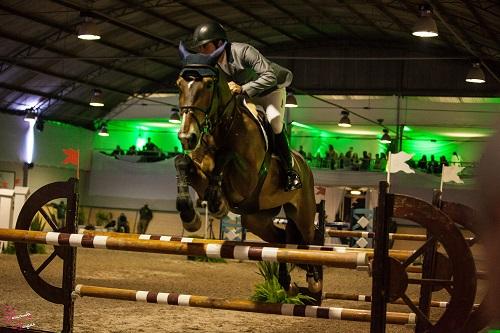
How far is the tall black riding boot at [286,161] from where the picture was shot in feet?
17.4

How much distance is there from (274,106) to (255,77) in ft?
1.32

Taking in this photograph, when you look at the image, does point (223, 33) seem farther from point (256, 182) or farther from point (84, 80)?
point (84, 80)

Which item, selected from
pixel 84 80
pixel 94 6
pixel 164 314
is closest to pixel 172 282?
pixel 164 314

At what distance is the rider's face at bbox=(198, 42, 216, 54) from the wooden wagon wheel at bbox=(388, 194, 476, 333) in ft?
5.39

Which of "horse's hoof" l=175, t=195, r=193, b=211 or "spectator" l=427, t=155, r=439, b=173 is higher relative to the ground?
"spectator" l=427, t=155, r=439, b=173

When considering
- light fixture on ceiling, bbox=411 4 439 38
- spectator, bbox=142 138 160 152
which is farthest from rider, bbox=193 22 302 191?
spectator, bbox=142 138 160 152

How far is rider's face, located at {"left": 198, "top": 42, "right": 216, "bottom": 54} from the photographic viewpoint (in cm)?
447

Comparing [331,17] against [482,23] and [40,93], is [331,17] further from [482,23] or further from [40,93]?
[40,93]

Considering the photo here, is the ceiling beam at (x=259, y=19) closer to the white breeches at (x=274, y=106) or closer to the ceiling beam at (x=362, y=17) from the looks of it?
the ceiling beam at (x=362, y=17)

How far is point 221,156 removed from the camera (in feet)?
Result: 14.8

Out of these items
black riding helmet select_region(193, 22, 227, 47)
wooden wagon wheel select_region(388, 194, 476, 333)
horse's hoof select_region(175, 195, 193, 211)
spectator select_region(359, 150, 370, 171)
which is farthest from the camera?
spectator select_region(359, 150, 370, 171)

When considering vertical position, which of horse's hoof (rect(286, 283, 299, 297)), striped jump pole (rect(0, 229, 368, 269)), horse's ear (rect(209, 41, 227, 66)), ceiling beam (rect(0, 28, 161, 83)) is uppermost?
ceiling beam (rect(0, 28, 161, 83))

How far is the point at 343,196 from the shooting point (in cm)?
2239

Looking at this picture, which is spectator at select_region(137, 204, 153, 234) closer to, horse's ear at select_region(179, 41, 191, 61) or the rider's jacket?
the rider's jacket
